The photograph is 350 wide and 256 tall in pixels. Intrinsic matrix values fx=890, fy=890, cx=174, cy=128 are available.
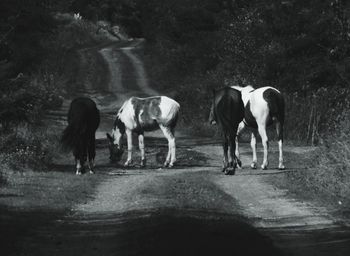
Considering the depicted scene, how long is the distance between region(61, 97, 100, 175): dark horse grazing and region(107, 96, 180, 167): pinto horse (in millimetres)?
2918

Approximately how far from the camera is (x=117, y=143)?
1104 inches

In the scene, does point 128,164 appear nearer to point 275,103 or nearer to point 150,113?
point 150,113

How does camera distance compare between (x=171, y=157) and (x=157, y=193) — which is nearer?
(x=157, y=193)

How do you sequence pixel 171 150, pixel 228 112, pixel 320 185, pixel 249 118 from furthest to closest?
1. pixel 171 150
2. pixel 249 118
3. pixel 228 112
4. pixel 320 185

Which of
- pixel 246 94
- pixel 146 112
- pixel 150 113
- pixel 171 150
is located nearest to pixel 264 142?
pixel 246 94

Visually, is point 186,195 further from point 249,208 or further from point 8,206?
point 8,206

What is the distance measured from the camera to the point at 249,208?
1638 cm

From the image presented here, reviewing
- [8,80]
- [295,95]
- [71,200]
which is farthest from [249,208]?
[295,95]

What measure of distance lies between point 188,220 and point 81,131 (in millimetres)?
10341

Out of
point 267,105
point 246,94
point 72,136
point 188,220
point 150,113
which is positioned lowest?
point 188,220

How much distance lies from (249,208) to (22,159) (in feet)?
31.1

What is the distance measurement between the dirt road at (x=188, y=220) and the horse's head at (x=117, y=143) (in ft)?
5.00

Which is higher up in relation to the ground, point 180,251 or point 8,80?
point 8,80

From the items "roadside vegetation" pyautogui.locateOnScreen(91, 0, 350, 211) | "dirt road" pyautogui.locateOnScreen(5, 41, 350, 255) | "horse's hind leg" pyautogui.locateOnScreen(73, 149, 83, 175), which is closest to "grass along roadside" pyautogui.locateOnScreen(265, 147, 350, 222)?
"roadside vegetation" pyautogui.locateOnScreen(91, 0, 350, 211)
